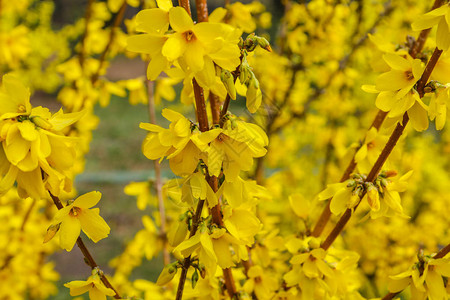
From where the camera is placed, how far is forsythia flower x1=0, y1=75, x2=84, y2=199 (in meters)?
0.84

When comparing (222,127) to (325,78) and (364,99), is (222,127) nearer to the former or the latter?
(325,78)

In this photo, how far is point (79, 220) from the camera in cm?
99

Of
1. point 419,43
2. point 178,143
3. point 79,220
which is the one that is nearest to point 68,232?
point 79,220

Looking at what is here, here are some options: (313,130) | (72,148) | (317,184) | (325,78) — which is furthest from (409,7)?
(72,148)

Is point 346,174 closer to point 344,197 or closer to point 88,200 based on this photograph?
point 344,197

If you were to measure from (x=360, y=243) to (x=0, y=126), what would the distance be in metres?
3.21

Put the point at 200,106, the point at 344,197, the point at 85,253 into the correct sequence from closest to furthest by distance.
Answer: the point at 200,106, the point at 85,253, the point at 344,197

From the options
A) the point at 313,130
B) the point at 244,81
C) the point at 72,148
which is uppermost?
the point at 244,81

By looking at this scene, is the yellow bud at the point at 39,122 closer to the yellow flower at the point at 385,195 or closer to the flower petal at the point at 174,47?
the flower petal at the point at 174,47

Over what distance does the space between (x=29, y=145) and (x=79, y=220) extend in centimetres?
22

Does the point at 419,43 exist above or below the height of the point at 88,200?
above

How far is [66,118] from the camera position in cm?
94

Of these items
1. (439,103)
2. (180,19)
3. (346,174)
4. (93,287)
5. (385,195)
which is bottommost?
(93,287)

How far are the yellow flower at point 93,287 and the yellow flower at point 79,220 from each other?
0.10 meters
